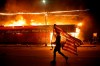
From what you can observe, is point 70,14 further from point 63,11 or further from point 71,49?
point 71,49

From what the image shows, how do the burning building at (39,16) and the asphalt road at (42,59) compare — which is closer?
the asphalt road at (42,59)

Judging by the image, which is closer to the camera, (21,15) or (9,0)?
(21,15)

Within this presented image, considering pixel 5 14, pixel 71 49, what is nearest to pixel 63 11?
pixel 5 14

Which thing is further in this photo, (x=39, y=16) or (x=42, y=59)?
(x=39, y=16)

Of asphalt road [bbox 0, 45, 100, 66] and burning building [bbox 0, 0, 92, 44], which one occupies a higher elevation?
burning building [bbox 0, 0, 92, 44]

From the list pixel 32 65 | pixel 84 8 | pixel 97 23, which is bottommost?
pixel 32 65

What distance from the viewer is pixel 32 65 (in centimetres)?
1363

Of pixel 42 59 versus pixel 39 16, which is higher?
pixel 39 16

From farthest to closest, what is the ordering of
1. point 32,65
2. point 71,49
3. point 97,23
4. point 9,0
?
point 9,0 → point 97,23 → point 71,49 → point 32,65

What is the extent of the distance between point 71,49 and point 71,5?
4355 cm

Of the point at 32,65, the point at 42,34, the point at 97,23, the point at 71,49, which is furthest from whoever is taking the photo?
the point at 97,23

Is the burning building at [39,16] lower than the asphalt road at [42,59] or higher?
higher

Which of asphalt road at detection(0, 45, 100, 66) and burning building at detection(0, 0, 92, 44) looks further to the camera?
burning building at detection(0, 0, 92, 44)

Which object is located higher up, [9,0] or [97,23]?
[9,0]
